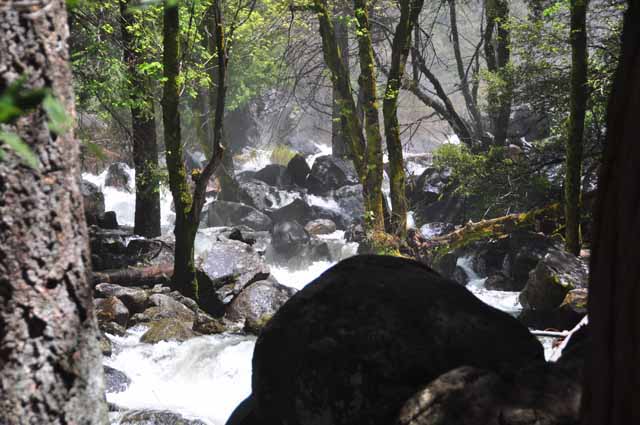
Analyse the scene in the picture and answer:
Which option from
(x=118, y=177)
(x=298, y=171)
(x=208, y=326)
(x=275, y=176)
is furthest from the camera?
(x=275, y=176)

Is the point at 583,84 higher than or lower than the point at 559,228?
higher

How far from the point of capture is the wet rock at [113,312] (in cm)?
973

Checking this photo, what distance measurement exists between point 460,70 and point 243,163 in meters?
13.4

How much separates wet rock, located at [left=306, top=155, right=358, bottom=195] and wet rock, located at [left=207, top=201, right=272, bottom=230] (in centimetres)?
370

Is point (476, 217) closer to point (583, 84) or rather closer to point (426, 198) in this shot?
point (426, 198)

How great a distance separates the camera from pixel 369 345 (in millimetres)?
3758

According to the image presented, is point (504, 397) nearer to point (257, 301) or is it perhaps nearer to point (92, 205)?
point (257, 301)

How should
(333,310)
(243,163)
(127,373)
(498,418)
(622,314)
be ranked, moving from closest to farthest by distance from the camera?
(622,314) → (498,418) → (333,310) → (127,373) → (243,163)

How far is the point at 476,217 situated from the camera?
15.6 meters

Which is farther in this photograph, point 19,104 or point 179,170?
point 179,170

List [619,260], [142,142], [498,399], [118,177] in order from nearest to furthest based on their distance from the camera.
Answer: [619,260] → [498,399] → [142,142] → [118,177]

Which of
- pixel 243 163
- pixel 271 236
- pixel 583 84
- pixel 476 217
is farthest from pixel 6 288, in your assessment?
pixel 243 163

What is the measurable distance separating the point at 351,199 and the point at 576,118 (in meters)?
11.9

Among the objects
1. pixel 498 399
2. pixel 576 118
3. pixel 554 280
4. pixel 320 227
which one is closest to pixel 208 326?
pixel 554 280
